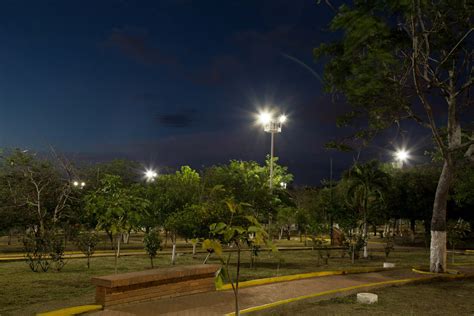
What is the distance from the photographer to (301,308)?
426 inches

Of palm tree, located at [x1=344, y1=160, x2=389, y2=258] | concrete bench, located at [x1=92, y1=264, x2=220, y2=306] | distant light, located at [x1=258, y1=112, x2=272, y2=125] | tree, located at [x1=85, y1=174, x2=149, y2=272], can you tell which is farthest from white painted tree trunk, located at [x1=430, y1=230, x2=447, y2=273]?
distant light, located at [x1=258, y1=112, x2=272, y2=125]

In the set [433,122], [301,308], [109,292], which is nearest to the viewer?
[109,292]

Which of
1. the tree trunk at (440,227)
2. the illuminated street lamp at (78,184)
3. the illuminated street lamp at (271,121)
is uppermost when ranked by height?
Answer: the illuminated street lamp at (271,121)

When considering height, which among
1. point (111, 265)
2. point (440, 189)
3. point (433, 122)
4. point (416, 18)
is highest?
point (416, 18)

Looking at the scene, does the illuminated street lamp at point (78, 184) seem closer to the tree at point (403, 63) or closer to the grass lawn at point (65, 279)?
the grass lawn at point (65, 279)

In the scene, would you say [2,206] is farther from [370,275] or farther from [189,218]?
[370,275]

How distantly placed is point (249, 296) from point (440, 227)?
9.69 meters

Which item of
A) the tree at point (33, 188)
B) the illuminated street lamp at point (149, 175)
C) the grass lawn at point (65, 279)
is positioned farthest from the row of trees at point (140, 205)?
the illuminated street lamp at point (149, 175)

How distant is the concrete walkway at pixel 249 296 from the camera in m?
9.62

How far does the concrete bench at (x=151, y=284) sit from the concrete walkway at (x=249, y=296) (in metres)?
0.18

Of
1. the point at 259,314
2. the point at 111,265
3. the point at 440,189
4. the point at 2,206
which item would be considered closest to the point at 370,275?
the point at 440,189

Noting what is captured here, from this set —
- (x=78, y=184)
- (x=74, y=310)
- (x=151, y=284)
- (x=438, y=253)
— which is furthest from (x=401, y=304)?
(x=78, y=184)

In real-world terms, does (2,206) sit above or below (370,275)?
above

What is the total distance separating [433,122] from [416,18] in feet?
12.3
